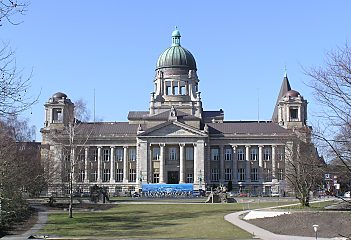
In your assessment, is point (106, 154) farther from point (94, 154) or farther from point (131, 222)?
point (131, 222)

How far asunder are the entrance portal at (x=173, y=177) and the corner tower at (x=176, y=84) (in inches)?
579

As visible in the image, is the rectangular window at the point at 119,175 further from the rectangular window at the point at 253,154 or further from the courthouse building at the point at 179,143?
the rectangular window at the point at 253,154

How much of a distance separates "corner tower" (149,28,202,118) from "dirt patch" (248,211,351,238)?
92075mm

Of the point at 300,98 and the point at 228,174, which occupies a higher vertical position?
the point at 300,98

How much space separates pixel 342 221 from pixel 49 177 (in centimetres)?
4373

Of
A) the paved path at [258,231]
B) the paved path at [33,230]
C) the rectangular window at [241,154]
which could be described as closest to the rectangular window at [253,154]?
the rectangular window at [241,154]

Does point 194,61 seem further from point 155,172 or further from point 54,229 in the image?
point 54,229

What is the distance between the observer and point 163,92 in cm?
14075

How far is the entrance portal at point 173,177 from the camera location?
427 ft

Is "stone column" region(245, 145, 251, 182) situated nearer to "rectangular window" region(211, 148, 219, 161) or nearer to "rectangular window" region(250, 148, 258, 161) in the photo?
"rectangular window" region(250, 148, 258, 161)

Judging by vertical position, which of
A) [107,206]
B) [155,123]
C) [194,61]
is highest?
[194,61]

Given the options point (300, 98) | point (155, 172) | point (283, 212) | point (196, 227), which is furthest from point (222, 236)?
point (300, 98)

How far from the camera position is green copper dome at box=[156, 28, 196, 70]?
143 meters

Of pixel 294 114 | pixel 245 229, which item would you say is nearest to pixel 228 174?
pixel 294 114
